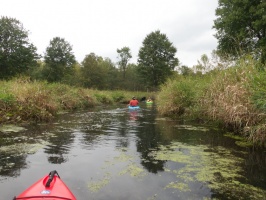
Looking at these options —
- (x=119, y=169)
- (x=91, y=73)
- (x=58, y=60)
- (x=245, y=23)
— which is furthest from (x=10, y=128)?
(x=91, y=73)

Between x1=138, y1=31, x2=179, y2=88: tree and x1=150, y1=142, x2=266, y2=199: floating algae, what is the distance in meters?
35.6

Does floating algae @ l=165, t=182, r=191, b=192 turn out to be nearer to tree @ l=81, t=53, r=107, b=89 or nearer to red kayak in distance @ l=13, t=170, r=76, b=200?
red kayak in distance @ l=13, t=170, r=76, b=200

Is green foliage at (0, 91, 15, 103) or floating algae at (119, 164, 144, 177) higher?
green foliage at (0, 91, 15, 103)

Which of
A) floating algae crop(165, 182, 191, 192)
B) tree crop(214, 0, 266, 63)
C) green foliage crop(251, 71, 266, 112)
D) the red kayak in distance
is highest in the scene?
tree crop(214, 0, 266, 63)

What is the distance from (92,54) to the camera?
160ft

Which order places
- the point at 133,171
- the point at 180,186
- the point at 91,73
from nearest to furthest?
the point at 180,186
the point at 133,171
the point at 91,73

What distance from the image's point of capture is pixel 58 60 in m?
42.0

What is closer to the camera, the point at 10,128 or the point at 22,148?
the point at 22,148

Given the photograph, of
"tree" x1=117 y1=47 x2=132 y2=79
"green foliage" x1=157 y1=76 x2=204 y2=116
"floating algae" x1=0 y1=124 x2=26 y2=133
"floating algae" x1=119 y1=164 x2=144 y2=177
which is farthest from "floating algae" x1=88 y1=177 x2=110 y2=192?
"tree" x1=117 y1=47 x2=132 y2=79

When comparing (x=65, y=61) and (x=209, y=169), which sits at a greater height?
(x=65, y=61)

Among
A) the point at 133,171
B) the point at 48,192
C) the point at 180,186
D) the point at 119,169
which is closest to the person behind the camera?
the point at 48,192

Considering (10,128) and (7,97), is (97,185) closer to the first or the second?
(10,128)

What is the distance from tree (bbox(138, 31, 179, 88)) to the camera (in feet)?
141

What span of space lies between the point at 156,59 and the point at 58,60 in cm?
1765
